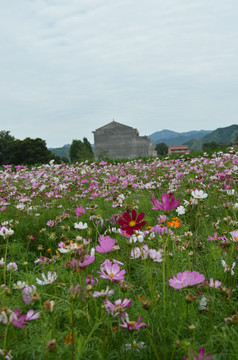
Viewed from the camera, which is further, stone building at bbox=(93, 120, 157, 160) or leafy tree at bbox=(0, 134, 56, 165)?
stone building at bbox=(93, 120, 157, 160)

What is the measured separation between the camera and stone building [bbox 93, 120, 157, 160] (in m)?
51.9

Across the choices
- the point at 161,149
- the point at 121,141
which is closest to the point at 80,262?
the point at 121,141

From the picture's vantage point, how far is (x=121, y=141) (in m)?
51.9

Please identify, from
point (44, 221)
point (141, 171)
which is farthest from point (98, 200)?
point (141, 171)

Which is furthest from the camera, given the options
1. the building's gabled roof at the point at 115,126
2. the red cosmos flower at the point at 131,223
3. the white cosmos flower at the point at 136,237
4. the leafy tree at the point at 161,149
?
the leafy tree at the point at 161,149

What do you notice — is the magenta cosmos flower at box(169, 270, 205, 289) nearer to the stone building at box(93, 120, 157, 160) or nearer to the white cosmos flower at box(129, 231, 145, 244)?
the white cosmos flower at box(129, 231, 145, 244)

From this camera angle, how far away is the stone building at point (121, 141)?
51.9 meters

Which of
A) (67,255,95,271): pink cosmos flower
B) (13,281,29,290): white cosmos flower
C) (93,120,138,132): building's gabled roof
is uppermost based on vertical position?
(93,120,138,132): building's gabled roof

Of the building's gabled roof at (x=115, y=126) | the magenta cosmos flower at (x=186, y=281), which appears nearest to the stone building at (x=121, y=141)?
the building's gabled roof at (x=115, y=126)

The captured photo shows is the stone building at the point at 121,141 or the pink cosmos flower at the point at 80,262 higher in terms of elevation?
the stone building at the point at 121,141

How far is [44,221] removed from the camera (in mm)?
3332

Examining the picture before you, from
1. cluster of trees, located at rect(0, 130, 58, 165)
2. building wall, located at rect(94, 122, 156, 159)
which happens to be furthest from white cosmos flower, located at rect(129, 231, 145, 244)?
building wall, located at rect(94, 122, 156, 159)

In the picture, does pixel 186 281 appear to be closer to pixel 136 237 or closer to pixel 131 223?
pixel 131 223

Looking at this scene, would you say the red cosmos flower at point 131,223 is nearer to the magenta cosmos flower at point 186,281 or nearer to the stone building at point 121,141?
the magenta cosmos flower at point 186,281
